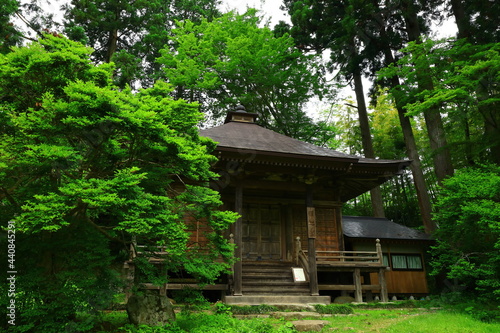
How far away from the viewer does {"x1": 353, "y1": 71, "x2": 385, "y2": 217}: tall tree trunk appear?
2078 centimetres

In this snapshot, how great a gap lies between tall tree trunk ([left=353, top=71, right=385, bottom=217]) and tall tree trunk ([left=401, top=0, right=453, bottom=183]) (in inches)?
155

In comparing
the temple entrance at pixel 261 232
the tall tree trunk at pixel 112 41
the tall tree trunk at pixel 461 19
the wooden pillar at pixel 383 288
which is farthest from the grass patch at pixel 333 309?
the tall tree trunk at pixel 112 41

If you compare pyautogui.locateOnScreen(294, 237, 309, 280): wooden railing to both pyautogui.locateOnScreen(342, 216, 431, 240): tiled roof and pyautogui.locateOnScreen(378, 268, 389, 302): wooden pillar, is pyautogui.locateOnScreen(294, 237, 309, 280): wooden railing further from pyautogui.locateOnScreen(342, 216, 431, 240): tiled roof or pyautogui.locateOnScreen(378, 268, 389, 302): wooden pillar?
pyautogui.locateOnScreen(342, 216, 431, 240): tiled roof

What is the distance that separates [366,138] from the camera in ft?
69.1

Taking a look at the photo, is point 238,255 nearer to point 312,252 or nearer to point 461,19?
point 312,252

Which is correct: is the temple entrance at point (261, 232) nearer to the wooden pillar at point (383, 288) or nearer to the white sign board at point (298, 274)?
the white sign board at point (298, 274)

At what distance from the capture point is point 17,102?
19.9 ft

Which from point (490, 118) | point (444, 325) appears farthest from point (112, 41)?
point (444, 325)

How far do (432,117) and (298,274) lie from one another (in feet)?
34.1

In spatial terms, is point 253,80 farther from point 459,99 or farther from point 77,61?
point 77,61

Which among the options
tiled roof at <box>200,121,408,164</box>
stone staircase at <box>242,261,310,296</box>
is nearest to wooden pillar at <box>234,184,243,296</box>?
stone staircase at <box>242,261,310,296</box>

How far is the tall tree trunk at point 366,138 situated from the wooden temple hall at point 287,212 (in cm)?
559

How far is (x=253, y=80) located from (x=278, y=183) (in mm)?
11674

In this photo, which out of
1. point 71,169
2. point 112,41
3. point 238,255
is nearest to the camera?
point 71,169
